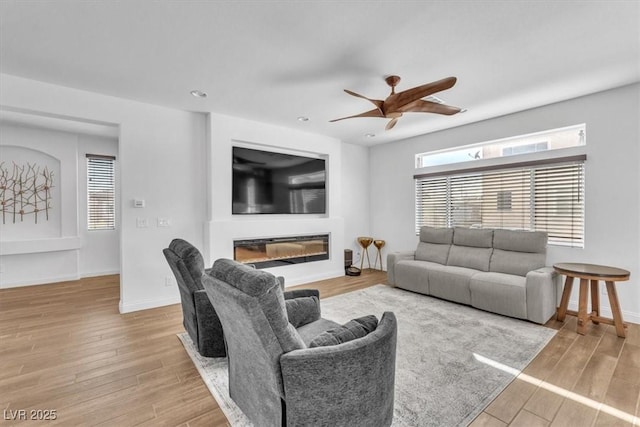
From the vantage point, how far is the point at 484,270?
13.4 feet

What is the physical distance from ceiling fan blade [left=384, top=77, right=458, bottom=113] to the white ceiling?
30 cm

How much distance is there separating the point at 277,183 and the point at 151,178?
1.86 metres

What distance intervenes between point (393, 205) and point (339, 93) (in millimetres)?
3052

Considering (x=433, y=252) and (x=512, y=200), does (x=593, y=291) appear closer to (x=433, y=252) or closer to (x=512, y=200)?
(x=512, y=200)

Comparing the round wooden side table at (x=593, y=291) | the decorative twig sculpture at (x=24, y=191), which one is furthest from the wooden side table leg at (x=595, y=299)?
the decorative twig sculpture at (x=24, y=191)

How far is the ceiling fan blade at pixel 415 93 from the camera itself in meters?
2.43

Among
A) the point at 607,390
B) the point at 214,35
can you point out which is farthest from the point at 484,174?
the point at 214,35

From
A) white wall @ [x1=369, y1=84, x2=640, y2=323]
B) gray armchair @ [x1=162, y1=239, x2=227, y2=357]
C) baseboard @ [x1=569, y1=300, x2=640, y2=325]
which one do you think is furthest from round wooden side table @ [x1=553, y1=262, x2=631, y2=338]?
gray armchair @ [x1=162, y1=239, x2=227, y2=357]

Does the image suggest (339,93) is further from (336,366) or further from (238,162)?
(336,366)

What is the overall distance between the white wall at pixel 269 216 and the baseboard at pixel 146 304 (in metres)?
0.69

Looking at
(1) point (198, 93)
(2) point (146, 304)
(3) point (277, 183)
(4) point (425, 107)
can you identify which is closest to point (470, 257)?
(4) point (425, 107)

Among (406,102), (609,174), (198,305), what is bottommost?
(198,305)

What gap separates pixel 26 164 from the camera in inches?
195

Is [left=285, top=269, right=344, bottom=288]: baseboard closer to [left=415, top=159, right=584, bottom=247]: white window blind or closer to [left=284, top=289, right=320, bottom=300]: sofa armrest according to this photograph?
[left=415, top=159, right=584, bottom=247]: white window blind
